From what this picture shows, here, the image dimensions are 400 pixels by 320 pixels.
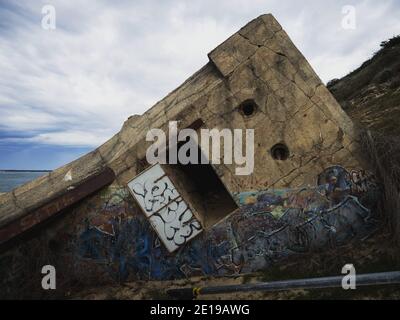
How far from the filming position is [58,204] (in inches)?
239

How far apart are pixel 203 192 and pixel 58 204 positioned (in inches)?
135

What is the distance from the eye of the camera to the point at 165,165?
652cm

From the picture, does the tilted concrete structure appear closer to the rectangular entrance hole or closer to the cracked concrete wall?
the cracked concrete wall

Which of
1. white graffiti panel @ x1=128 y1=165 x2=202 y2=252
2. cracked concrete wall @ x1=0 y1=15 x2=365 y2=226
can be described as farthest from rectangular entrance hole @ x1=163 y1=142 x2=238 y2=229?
cracked concrete wall @ x1=0 y1=15 x2=365 y2=226

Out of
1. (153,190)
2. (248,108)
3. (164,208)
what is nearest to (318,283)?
(164,208)

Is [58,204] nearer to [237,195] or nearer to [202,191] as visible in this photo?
[237,195]

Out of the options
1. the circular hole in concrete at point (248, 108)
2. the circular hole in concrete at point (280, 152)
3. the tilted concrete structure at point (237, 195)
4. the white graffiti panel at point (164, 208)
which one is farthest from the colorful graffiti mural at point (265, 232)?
the circular hole in concrete at point (248, 108)

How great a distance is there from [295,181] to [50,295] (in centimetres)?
460

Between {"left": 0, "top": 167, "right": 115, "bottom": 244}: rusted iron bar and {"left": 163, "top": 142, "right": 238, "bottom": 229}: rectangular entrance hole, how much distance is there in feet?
3.69

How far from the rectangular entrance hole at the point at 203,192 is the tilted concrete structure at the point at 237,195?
20cm

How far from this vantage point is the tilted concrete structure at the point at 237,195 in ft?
19.8

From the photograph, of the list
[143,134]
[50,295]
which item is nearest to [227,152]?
[143,134]

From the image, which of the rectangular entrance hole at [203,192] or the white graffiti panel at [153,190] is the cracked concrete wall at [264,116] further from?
the rectangular entrance hole at [203,192]
